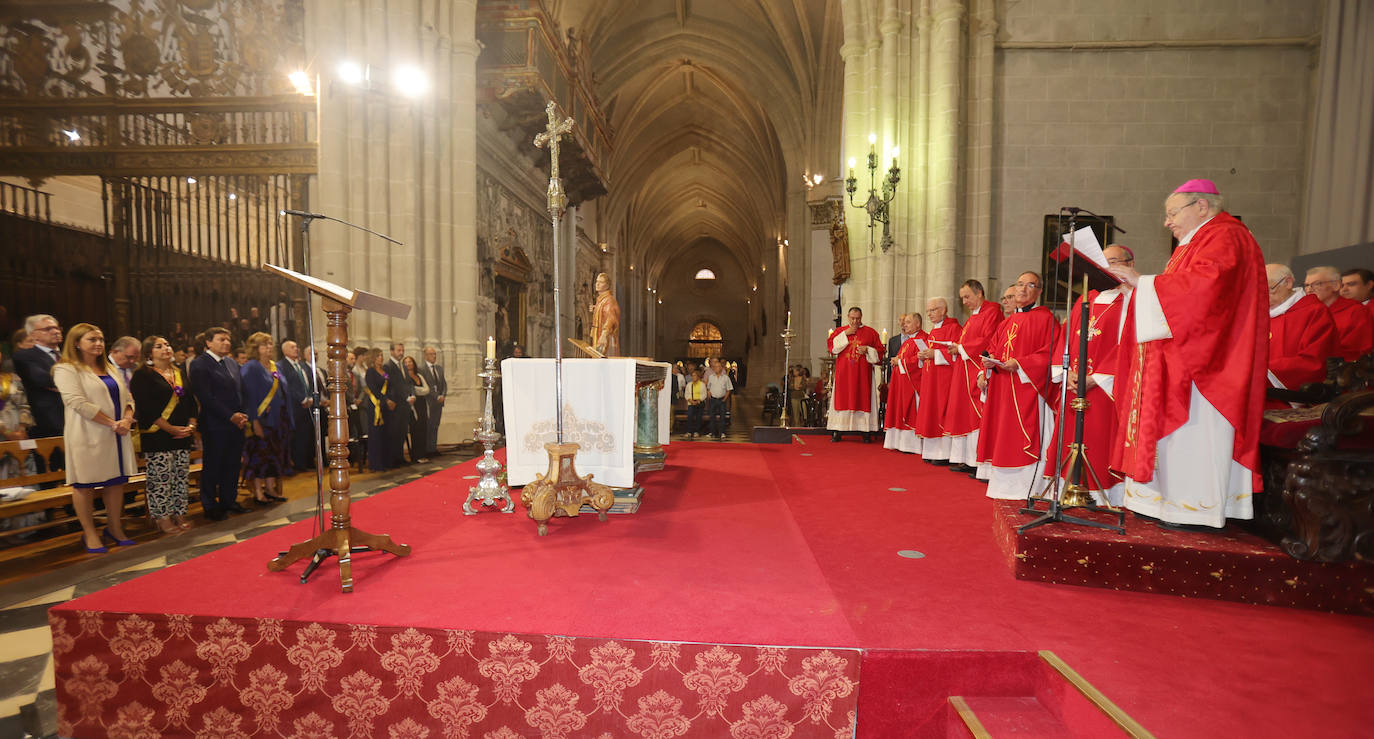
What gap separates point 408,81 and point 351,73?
706mm

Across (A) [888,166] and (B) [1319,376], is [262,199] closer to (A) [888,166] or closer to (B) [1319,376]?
(A) [888,166]

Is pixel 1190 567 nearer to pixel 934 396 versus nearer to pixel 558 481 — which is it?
pixel 558 481

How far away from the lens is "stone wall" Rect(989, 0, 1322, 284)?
7.66 metres

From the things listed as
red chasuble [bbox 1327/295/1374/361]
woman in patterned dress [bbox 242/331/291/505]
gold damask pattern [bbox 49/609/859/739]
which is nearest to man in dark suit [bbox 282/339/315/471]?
woman in patterned dress [bbox 242/331/291/505]

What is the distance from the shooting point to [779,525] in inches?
143

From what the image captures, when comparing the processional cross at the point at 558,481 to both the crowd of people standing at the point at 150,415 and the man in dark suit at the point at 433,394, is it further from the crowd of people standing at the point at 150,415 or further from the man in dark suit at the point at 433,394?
the man in dark suit at the point at 433,394

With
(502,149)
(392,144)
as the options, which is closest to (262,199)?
(392,144)

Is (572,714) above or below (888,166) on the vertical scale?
below

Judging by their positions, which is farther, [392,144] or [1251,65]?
[392,144]

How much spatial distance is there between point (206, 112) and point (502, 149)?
4663 mm

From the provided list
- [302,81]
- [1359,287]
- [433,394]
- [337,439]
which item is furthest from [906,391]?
[302,81]

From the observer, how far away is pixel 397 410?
714 centimetres

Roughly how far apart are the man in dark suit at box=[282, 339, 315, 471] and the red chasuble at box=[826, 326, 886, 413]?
6286 millimetres

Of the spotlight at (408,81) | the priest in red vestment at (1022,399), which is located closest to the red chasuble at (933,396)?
the priest in red vestment at (1022,399)
